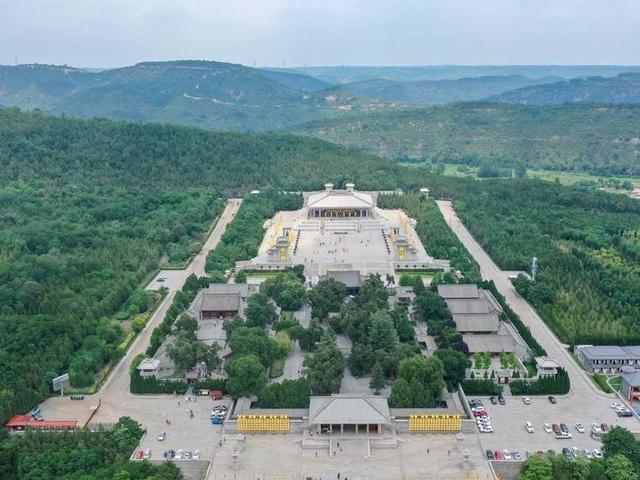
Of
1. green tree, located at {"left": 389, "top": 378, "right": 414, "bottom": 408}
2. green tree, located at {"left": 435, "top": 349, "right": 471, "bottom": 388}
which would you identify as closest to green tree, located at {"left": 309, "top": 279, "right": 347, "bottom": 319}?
green tree, located at {"left": 435, "top": 349, "right": 471, "bottom": 388}

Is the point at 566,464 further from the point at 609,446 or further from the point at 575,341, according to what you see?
the point at 575,341

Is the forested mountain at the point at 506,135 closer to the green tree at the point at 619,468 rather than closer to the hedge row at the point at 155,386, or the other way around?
the green tree at the point at 619,468

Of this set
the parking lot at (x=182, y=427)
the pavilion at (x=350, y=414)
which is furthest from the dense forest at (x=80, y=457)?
the pavilion at (x=350, y=414)

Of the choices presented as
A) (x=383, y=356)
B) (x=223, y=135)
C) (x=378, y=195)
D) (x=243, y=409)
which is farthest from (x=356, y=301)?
(x=223, y=135)

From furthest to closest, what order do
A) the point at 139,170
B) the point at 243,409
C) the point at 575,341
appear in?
the point at 139,170 → the point at 575,341 → the point at 243,409

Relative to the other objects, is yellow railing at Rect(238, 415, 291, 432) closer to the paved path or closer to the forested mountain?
the paved path

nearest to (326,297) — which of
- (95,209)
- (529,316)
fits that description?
(529,316)

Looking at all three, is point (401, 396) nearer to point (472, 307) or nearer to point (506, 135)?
point (472, 307)
